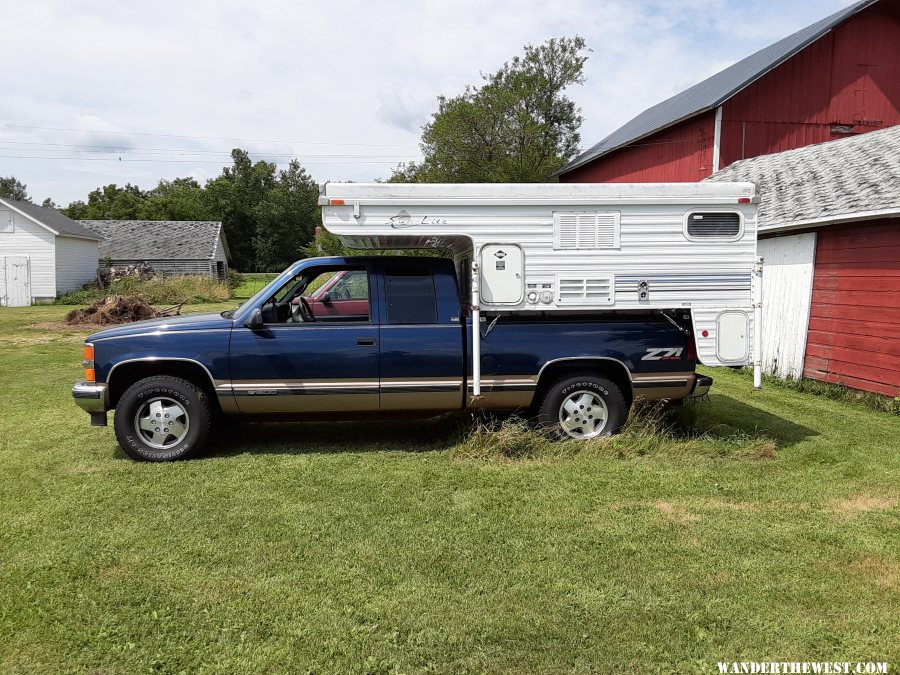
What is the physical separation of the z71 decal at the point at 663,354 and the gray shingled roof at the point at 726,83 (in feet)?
45.7

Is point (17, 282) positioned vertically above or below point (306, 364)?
above

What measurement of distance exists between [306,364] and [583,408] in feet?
8.79

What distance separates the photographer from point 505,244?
575 cm

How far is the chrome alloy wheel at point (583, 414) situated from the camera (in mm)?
5980

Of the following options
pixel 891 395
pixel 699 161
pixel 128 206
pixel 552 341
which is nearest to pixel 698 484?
pixel 552 341

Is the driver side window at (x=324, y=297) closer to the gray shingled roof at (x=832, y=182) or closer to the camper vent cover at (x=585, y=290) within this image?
the camper vent cover at (x=585, y=290)

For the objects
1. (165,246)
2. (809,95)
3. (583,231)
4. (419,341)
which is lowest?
(419,341)

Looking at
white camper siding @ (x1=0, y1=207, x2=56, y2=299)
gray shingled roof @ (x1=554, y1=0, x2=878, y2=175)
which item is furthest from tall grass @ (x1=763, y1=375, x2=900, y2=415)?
white camper siding @ (x1=0, y1=207, x2=56, y2=299)

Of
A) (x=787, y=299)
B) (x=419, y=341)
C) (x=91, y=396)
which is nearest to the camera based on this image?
(x=91, y=396)

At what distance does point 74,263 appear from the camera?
29438mm

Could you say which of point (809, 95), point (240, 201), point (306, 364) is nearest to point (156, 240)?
point (240, 201)

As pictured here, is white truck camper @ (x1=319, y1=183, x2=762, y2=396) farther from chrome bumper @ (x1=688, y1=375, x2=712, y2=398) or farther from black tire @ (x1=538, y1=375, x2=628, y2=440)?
black tire @ (x1=538, y1=375, x2=628, y2=440)

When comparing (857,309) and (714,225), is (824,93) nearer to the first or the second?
(857,309)

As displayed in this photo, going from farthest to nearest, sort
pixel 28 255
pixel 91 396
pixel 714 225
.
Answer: pixel 28 255 < pixel 714 225 < pixel 91 396
